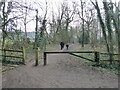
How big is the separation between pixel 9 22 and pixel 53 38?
23.2 m

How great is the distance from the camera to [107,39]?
8922 mm

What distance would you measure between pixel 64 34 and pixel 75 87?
33.5m

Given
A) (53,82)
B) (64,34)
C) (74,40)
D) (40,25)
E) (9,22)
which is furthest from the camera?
(74,40)

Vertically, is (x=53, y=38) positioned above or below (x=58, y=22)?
below

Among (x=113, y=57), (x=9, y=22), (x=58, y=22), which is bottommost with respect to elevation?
(x=113, y=57)

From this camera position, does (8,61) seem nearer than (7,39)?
Yes

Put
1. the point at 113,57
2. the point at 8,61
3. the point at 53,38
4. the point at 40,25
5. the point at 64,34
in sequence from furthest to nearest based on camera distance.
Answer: the point at 64,34, the point at 53,38, the point at 40,25, the point at 8,61, the point at 113,57

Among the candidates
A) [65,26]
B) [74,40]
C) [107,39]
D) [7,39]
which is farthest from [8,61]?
[74,40]

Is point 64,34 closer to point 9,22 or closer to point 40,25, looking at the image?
point 40,25

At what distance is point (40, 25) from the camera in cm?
2230

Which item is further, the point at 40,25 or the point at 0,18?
the point at 40,25

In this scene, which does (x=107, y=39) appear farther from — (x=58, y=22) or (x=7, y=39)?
(x=58, y=22)

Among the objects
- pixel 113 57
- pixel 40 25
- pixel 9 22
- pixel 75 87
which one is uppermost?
pixel 40 25

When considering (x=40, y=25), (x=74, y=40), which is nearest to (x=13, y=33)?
(x=40, y=25)
